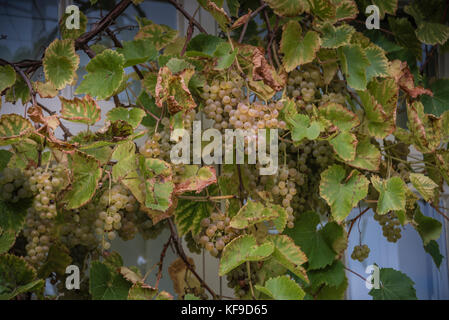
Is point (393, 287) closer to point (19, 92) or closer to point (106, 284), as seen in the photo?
point (106, 284)

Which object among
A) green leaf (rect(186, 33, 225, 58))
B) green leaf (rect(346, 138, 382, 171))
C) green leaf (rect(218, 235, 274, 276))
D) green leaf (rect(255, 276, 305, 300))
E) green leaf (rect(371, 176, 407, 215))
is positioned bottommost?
green leaf (rect(255, 276, 305, 300))

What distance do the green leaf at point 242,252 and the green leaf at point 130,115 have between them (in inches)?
11.4

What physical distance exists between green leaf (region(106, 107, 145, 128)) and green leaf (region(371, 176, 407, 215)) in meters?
0.49

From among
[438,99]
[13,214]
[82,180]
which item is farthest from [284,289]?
[438,99]

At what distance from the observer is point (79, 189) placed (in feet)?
2.89

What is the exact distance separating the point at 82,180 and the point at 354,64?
608mm

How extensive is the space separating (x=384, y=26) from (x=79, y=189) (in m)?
1.05

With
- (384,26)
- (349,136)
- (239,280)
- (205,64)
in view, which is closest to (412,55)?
(384,26)

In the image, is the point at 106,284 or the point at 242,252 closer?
the point at 242,252

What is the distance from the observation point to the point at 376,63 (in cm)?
109

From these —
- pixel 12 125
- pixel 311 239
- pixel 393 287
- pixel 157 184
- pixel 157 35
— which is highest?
pixel 157 35

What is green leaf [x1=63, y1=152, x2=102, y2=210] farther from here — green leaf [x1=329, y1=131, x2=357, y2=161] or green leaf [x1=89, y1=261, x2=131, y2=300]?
green leaf [x1=329, y1=131, x2=357, y2=161]

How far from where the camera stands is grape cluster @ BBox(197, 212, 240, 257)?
910 mm

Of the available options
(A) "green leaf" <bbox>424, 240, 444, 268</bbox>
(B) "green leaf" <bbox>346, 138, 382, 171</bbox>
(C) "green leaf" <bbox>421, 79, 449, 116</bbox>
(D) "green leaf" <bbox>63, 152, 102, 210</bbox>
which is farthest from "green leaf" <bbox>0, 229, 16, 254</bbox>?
(C) "green leaf" <bbox>421, 79, 449, 116</bbox>
